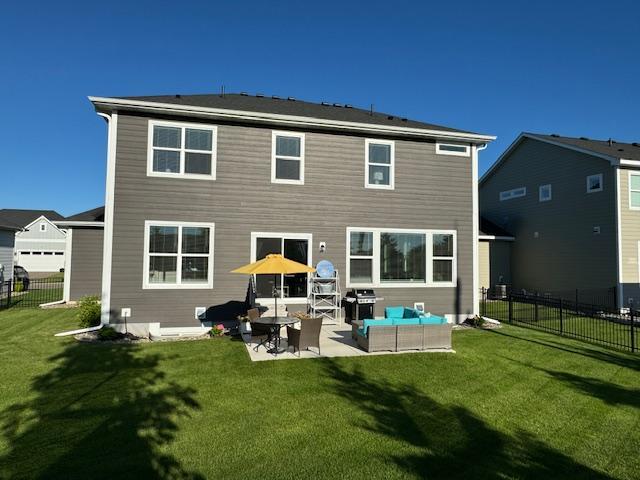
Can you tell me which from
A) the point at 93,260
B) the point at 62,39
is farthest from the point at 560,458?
the point at 62,39

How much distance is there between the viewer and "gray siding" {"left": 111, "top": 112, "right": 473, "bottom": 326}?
10195 mm

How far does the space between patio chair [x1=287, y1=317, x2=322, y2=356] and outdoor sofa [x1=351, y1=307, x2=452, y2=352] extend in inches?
46.6

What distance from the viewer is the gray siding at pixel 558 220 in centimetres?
1546

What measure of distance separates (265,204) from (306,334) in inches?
187

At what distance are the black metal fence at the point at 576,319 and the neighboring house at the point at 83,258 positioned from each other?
16.2 metres

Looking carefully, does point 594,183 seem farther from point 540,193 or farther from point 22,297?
point 22,297

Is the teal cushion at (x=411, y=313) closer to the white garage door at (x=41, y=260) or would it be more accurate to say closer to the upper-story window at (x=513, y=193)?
the upper-story window at (x=513, y=193)

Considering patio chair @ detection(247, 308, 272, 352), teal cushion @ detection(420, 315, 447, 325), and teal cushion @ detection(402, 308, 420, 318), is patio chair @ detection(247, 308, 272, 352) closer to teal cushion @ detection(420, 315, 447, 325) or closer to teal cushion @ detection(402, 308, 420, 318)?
teal cushion @ detection(420, 315, 447, 325)

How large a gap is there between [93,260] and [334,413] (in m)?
14.7

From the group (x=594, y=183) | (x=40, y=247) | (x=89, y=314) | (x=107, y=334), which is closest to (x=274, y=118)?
(x=107, y=334)

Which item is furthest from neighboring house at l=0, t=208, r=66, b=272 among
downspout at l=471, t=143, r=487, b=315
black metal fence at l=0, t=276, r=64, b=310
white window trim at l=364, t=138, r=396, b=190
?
downspout at l=471, t=143, r=487, b=315

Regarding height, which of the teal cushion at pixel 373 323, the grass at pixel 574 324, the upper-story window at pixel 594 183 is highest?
the upper-story window at pixel 594 183

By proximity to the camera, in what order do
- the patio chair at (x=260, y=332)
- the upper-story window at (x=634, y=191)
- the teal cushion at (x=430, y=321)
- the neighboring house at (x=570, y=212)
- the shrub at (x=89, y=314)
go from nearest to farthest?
the patio chair at (x=260, y=332) → the teal cushion at (x=430, y=321) → the shrub at (x=89, y=314) → the neighboring house at (x=570, y=212) → the upper-story window at (x=634, y=191)

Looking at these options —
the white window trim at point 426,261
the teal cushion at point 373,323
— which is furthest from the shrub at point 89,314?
the teal cushion at point 373,323
